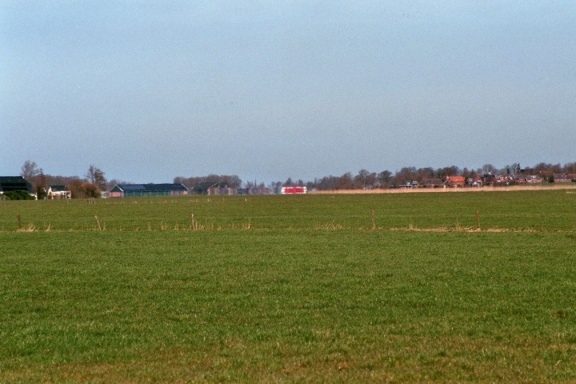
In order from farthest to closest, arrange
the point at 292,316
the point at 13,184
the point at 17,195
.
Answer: the point at 13,184, the point at 17,195, the point at 292,316

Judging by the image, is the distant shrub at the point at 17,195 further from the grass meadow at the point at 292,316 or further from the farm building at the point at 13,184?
the grass meadow at the point at 292,316

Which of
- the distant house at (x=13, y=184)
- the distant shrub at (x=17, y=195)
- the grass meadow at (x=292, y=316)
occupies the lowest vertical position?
the grass meadow at (x=292, y=316)

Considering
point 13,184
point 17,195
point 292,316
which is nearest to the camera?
point 292,316

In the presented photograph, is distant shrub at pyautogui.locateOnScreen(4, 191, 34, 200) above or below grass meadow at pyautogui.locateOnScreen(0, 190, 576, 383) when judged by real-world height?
above

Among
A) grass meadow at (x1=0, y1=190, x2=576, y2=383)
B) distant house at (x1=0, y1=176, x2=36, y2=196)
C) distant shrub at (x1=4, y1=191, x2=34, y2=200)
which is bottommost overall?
grass meadow at (x1=0, y1=190, x2=576, y2=383)

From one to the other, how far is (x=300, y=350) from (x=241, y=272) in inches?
440

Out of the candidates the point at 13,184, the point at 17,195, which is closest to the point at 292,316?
the point at 17,195

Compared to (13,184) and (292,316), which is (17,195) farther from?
(292,316)

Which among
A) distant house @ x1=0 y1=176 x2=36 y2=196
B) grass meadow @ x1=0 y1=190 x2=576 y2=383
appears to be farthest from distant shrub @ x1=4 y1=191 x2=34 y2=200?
grass meadow @ x1=0 y1=190 x2=576 y2=383

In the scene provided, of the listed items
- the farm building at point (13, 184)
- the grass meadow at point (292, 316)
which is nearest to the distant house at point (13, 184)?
the farm building at point (13, 184)

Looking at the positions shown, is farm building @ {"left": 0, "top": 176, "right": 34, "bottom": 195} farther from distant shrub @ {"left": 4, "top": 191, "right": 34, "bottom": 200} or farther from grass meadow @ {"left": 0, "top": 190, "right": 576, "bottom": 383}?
grass meadow @ {"left": 0, "top": 190, "right": 576, "bottom": 383}

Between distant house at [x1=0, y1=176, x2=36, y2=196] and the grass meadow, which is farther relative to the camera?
distant house at [x1=0, y1=176, x2=36, y2=196]

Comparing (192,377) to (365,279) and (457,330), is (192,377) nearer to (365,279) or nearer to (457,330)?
(457,330)

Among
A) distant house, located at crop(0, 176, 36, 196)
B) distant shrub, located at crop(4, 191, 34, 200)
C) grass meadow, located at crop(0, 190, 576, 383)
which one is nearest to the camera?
grass meadow, located at crop(0, 190, 576, 383)
